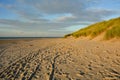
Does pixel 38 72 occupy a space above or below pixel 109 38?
below

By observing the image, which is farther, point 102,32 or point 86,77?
point 102,32

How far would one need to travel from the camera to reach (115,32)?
16000 mm

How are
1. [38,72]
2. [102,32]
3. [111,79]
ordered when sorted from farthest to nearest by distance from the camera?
[102,32], [38,72], [111,79]

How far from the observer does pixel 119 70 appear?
5.47m

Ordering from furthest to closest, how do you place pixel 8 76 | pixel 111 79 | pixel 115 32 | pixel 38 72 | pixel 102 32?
pixel 102 32, pixel 115 32, pixel 38 72, pixel 8 76, pixel 111 79

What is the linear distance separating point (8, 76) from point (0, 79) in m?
0.36

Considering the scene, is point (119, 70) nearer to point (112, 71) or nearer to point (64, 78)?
point (112, 71)

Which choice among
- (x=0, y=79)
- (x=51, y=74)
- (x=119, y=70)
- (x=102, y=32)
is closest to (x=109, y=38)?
(x=102, y=32)

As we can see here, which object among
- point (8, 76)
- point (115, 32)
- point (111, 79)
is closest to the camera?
point (111, 79)

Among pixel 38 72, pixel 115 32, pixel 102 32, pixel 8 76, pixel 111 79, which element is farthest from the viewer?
pixel 102 32

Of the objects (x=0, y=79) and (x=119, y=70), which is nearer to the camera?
(x=0, y=79)

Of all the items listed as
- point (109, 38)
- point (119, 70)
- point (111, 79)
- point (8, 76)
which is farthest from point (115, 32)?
point (8, 76)

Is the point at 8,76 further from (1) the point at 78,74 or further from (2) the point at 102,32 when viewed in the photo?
(2) the point at 102,32

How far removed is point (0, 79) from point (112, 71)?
395 cm
